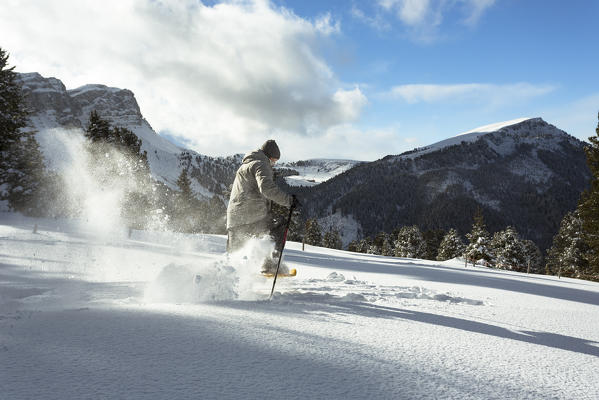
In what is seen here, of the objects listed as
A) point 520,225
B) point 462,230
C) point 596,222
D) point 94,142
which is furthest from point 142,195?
point 520,225

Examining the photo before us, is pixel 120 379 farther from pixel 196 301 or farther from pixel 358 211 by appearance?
pixel 358 211

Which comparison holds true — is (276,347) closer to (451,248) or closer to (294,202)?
(294,202)

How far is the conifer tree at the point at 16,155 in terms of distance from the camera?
1917 centimetres

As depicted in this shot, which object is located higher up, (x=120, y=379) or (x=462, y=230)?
(x=462, y=230)

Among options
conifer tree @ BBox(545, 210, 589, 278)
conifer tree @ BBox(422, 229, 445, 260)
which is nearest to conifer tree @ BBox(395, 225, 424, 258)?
conifer tree @ BBox(422, 229, 445, 260)

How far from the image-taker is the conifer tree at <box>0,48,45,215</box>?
62.9 ft

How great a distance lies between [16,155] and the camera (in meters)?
22.3

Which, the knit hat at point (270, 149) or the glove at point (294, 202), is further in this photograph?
A: the knit hat at point (270, 149)

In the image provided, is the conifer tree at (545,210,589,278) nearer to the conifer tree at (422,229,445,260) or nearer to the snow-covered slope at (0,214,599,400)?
the conifer tree at (422,229,445,260)

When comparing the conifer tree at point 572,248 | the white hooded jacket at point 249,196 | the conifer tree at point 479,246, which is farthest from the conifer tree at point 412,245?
the white hooded jacket at point 249,196

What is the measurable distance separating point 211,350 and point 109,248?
13.4 metres

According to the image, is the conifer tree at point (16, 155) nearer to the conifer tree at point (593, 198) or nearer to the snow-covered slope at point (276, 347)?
the snow-covered slope at point (276, 347)

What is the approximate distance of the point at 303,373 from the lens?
186 cm

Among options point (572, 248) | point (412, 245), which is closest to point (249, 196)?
point (572, 248)
